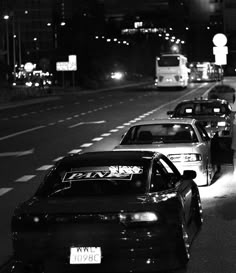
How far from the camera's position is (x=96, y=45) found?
108000 mm

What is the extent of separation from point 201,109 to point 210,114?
110cm

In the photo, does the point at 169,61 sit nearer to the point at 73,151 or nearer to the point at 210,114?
the point at 210,114

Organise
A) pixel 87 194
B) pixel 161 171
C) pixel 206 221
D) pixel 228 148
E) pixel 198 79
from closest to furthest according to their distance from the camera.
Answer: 1. pixel 87 194
2. pixel 161 171
3. pixel 206 221
4. pixel 228 148
5. pixel 198 79

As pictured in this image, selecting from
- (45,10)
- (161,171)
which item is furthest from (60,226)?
(45,10)

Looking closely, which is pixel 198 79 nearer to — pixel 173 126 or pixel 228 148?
pixel 228 148

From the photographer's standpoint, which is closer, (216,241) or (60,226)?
(60,226)

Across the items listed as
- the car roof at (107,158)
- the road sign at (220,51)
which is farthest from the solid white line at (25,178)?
the road sign at (220,51)

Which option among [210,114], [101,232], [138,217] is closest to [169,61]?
[210,114]

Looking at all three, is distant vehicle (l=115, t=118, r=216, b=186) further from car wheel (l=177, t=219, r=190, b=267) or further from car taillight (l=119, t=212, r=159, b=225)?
car taillight (l=119, t=212, r=159, b=225)

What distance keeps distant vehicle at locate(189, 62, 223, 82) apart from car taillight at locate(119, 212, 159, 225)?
9241cm

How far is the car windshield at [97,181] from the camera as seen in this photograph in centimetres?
768

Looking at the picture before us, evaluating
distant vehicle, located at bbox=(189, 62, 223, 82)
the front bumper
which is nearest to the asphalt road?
the front bumper

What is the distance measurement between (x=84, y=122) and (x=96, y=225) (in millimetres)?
28761

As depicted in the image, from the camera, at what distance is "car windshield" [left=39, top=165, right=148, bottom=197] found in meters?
7.68
